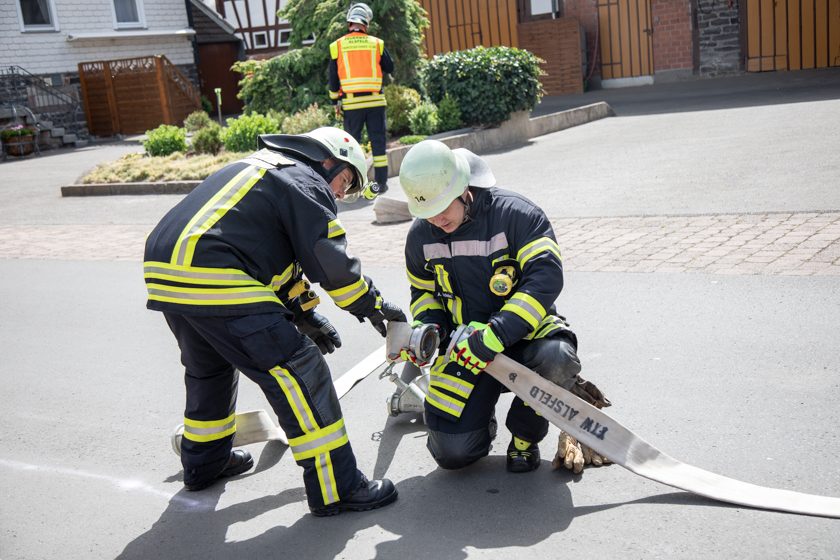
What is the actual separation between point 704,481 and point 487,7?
845 inches

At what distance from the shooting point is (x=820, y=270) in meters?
6.11

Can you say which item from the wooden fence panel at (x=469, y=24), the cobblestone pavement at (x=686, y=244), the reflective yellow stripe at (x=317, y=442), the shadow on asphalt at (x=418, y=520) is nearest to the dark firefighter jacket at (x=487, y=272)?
the shadow on asphalt at (x=418, y=520)

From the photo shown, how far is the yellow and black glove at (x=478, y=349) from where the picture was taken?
3.78 m

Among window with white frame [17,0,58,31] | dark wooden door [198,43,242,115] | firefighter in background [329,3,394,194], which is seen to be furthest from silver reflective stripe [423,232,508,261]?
dark wooden door [198,43,242,115]

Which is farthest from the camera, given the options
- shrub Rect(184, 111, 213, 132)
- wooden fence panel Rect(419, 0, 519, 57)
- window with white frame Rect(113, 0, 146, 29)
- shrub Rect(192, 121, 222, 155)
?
window with white frame Rect(113, 0, 146, 29)

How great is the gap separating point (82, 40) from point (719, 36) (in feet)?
55.0

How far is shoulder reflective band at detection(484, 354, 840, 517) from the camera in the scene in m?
3.52

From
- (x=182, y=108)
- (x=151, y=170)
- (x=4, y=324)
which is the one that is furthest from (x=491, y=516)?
(x=182, y=108)

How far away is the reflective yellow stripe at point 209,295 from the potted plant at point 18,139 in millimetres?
19883

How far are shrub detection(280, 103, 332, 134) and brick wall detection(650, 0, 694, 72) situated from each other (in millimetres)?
10490

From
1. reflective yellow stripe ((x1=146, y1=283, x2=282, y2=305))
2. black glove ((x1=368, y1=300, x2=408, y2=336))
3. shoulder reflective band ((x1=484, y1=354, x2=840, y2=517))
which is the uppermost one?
reflective yellow stripe ((x1=146, y1=283, x2=282, y2=305))

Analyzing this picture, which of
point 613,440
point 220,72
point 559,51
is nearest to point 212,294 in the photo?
point 613,440

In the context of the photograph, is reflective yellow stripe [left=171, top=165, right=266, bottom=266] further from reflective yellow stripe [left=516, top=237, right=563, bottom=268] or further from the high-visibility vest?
the high-visibility vest

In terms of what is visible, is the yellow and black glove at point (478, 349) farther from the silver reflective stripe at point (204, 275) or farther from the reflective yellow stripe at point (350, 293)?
the silver reflective stripe at point (204, 275)
